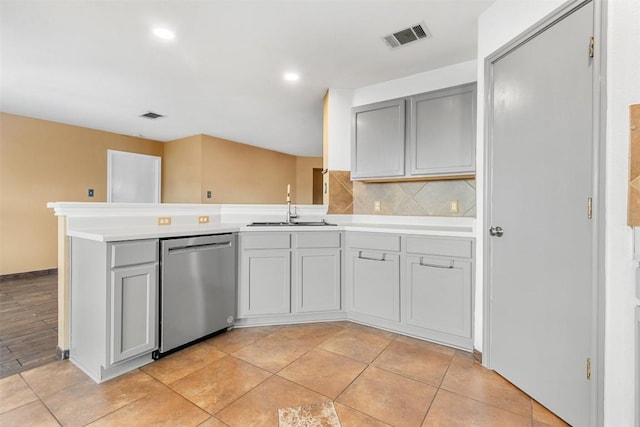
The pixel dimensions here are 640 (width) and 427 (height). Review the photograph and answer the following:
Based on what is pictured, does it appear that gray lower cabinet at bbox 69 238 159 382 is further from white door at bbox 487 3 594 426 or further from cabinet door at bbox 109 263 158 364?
white door at bbox 487 3 594 426

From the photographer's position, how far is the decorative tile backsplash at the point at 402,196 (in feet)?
9.12

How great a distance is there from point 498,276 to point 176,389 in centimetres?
205

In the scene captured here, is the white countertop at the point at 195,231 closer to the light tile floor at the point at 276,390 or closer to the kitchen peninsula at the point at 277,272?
the kitchen peninsula at the point at 277,272

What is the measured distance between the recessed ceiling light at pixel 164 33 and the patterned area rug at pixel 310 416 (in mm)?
2659

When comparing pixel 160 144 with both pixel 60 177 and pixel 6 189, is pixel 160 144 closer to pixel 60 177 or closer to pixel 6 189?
pixel 60 177

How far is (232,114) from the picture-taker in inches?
173

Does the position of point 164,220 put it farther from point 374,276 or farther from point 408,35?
point 408,35

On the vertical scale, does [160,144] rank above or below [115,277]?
above

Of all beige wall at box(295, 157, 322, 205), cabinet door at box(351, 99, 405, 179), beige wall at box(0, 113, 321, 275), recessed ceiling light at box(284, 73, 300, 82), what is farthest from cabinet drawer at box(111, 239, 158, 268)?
beige wall at box(295, 157, 322, 205)

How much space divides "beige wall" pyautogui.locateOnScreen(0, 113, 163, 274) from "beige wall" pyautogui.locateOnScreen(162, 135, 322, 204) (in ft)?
3.96

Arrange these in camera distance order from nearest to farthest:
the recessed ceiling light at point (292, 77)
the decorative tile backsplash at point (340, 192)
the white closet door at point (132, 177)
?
the recessed ceiling light at point (292, 77) → the decorative tile backsplash at point (340, 192) → the white closet door at point (132, 177)

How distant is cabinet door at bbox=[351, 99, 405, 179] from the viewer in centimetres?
283

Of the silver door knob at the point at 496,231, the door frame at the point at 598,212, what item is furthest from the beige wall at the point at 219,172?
the door frame at the point at 598,212

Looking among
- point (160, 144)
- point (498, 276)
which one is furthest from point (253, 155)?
point (498, 276)
